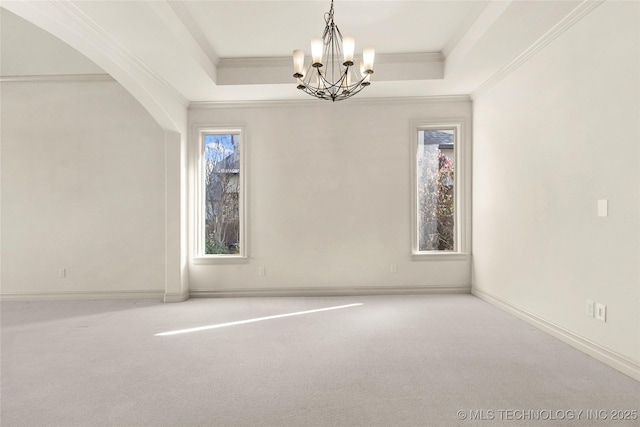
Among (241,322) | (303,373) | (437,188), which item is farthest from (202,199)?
(437,188)

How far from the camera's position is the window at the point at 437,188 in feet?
16.2

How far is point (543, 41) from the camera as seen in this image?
3184 millimetres

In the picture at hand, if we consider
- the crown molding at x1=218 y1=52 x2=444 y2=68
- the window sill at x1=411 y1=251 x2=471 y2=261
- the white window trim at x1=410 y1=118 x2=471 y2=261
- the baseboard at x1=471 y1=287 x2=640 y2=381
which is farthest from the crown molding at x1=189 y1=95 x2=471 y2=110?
the baseboard at x1=471 y1=287 x2=640 y2=381

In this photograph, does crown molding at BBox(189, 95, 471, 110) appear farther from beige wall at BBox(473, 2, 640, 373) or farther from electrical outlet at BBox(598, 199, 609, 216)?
electrical outlet at BBox(598, 199, 609, 216)

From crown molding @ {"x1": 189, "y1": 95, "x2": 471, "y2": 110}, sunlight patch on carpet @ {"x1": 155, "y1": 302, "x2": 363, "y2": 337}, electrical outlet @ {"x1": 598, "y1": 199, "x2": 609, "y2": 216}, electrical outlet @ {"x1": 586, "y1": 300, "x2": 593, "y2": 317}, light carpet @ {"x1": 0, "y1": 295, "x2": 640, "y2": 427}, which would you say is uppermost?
crown molding @ {"x1": 189, "y1": 95, "x2": 471, "y2": 110}

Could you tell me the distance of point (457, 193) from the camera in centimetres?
488

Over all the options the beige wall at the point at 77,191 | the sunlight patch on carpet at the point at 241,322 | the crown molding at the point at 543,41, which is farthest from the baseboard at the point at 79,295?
the crown molding at the point at 543,41

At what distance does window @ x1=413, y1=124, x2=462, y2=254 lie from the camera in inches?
194

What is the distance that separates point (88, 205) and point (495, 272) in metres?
5.62

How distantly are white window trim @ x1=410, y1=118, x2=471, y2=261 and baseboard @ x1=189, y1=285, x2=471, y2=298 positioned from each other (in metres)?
0.45

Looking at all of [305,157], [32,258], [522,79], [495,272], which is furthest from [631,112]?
[32,258]

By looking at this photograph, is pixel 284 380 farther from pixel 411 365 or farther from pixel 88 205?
pixel 88 205

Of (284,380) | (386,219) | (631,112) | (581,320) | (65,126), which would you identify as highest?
(65,126)

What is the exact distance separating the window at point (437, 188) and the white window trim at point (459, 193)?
2.7 inches
